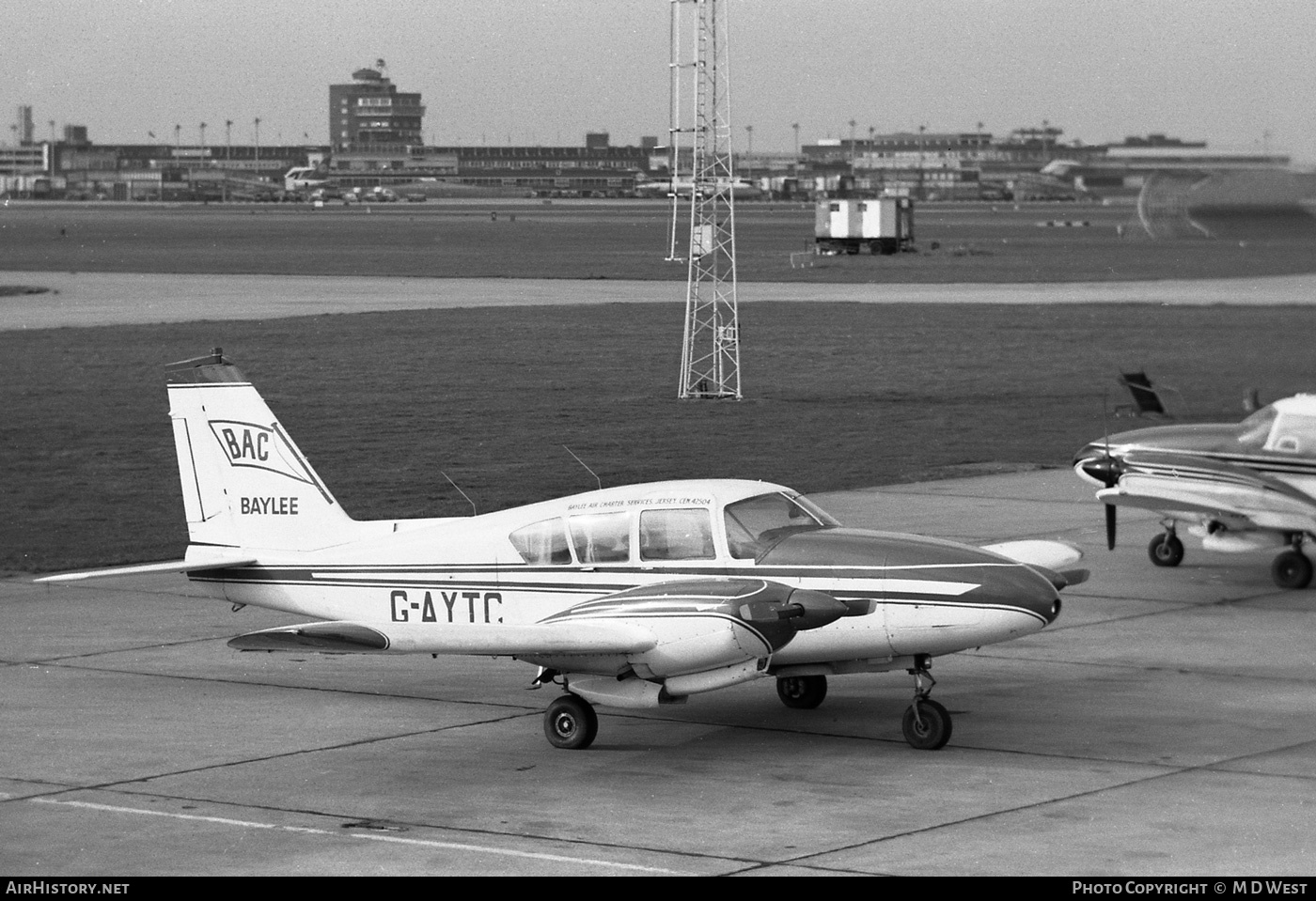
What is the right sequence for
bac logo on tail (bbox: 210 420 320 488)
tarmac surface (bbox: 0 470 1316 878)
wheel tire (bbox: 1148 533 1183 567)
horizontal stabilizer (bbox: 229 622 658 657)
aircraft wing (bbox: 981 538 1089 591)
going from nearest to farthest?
tarmac surface (bbox: 0 470 1316 878) → horizontal stabilizer (bbox: 229 622 658 657) → aircraft wing (bbox: 981 538 1089 591) → bac logo on tail (bbox: 210 420 320 488) → wheel tire (bbox: 1148 533 1183 567)

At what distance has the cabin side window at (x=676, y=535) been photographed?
14008 millimetres

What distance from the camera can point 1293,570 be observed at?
20859mm

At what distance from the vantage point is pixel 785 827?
1159 centimetres

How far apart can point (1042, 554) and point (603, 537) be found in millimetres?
3751

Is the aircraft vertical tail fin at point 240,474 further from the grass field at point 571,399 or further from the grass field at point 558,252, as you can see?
the grass field at point 558,252

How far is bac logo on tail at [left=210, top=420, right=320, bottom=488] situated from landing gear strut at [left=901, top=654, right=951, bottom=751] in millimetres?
5400

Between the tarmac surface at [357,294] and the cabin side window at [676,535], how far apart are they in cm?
4107

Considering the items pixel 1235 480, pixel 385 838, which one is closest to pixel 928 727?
pixel 385 838

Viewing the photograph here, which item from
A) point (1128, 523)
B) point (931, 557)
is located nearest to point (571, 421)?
point (1128, 523)

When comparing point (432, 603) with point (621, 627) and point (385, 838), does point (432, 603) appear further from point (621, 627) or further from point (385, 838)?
point (385, 838)

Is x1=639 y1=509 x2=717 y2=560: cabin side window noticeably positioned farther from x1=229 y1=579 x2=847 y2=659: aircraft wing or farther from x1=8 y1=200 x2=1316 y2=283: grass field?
x1=8 y1=200 x2=1316 y2=283: grass field

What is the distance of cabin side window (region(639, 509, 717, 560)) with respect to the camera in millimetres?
14008

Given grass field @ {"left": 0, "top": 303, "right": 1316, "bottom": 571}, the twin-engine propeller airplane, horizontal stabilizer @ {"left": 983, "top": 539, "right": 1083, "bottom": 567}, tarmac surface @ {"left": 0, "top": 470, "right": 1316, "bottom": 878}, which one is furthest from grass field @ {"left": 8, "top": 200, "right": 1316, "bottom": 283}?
tarmac surface @ {"left": 0, "top": 470, "right": 1316, "bottom": 878}

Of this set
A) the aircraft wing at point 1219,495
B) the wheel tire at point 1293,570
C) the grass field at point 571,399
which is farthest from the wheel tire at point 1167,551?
the grass field at point 571,399
